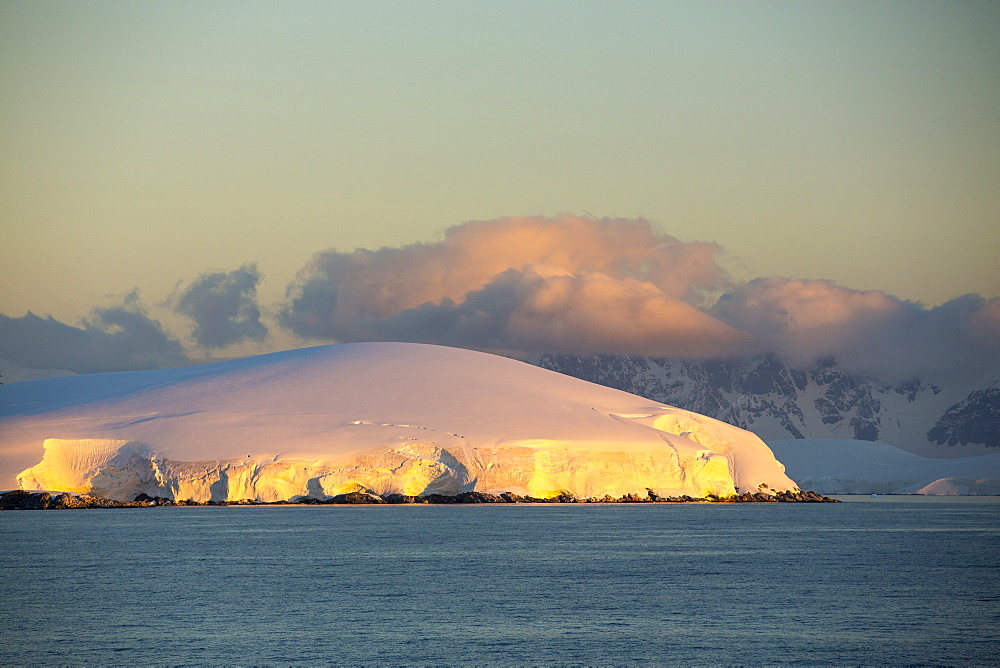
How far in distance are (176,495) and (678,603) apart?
162 ft

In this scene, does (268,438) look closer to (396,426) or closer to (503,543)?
(396,426)

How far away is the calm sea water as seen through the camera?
24562mm

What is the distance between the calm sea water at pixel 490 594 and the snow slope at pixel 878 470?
86229mm

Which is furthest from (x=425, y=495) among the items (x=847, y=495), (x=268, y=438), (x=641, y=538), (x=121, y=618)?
(x=847, y=495)

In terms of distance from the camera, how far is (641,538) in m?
51.3

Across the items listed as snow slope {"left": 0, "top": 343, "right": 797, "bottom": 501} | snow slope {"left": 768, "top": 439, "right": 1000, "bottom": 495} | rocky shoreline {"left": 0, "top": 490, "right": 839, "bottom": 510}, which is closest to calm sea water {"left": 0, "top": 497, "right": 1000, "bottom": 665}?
snow slope {"left": 0, "top": 343, "right": 797, "bottom": 501}

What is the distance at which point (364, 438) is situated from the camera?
2995 inches

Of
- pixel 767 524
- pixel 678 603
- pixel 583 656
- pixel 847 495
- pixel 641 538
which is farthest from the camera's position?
pixel 847 495

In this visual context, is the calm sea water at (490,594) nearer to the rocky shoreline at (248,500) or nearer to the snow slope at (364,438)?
the snow slope at (364,438)

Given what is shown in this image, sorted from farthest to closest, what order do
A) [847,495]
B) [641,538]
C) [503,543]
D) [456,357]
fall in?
[847,495] → [456,357] → [641,538] → [503,543]

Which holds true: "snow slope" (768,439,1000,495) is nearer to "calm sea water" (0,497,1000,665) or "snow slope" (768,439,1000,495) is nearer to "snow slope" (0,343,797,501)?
"snow slope" (0,343,797,501)

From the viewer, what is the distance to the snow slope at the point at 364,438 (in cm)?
7356

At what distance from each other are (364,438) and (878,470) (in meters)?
101

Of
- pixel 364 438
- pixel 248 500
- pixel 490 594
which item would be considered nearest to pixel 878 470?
pixel 364 438
